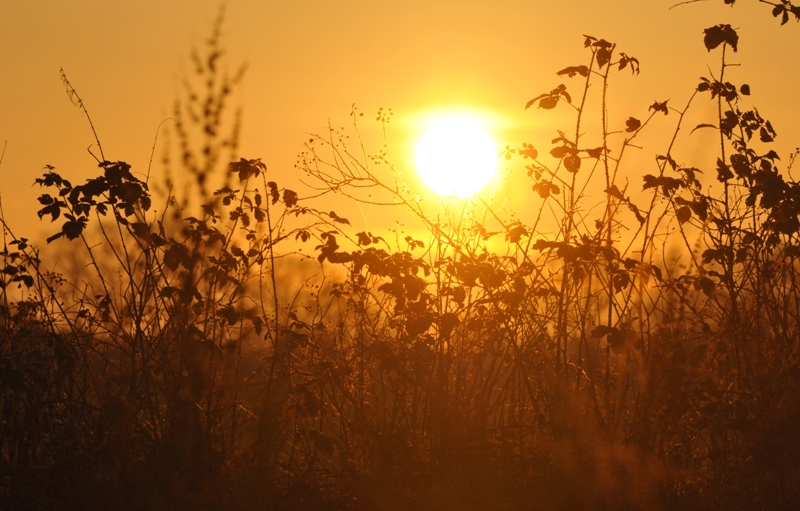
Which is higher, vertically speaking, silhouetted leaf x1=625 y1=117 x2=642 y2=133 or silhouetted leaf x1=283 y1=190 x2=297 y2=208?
silhouetted leaf x1=625 y1=117 x2=642 y2=133

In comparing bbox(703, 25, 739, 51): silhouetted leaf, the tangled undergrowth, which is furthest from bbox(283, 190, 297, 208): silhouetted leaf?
bbox(703, 25, 739, 51): silhouetted leaf

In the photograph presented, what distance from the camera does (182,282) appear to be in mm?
4250

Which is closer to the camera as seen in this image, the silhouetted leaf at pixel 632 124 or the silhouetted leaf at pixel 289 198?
the silhouetted leaf at pixel 632 124

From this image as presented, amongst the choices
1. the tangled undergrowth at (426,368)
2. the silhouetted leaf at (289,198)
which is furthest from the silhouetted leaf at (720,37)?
the silhouetted leaf at (289,198)

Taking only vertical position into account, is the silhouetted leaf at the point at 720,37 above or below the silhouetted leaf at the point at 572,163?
above

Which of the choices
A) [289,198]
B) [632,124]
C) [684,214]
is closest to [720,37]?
[632,124]

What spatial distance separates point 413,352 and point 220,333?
1.13m

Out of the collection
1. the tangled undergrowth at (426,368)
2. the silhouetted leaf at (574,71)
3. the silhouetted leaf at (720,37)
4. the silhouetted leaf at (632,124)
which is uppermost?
the silhouetted leaf at (720,37)

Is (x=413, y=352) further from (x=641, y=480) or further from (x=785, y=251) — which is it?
(x=785, y=251)

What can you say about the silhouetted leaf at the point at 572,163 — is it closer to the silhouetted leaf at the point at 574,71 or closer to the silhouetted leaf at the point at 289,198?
the silhouetted leaf at the point at 574,71

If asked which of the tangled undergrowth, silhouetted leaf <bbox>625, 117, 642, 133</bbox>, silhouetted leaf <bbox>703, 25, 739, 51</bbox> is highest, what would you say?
silhouetted leaf <bbox>703, 25, 739, 51</bbox>

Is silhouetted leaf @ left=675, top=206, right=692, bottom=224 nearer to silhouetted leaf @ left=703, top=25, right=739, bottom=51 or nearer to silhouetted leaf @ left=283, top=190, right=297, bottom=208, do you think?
silhouetted leaf @ left=703, top=25, right=739, bottom=51

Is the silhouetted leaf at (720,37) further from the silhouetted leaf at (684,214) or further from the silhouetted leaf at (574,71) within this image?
the silhouetted leaf at (684,214)

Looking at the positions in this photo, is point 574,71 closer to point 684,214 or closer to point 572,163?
point 572,163
